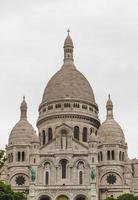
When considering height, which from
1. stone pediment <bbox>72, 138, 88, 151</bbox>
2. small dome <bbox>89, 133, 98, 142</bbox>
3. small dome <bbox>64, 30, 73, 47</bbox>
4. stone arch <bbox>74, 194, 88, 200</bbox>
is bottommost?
stone arch <bbox>74, 194, 88, 200</bbox>

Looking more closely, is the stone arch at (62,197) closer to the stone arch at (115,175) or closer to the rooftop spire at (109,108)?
the stone arch at (115,175)

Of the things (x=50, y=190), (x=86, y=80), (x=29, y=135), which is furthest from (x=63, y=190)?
(x=86, y=80)

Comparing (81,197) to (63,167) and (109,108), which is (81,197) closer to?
(63,167)

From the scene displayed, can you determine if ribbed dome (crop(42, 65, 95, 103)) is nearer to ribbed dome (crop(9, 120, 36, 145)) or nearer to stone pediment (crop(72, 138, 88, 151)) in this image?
ribbed dome (crop(9, 120, 36, 145))

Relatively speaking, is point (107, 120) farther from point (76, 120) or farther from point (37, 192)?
point (37, 192)

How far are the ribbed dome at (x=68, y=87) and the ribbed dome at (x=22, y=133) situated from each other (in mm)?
5987

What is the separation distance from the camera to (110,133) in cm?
11212

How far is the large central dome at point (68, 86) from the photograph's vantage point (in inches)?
4673

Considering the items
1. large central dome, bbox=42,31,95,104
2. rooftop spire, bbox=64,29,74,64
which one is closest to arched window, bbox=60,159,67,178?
large central dome, bbox=42,31,95,104

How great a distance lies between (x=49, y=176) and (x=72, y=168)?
3.20 m

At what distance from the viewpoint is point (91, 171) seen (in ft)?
344

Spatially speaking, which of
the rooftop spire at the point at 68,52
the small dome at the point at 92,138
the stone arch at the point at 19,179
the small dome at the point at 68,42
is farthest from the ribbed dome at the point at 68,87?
the stone arch at the point at 19,179

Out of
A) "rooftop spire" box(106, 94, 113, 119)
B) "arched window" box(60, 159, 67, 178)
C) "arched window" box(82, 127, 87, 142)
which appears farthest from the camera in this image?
"rooftop spire" box(106, 94, 113, 119)

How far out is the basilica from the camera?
105m
